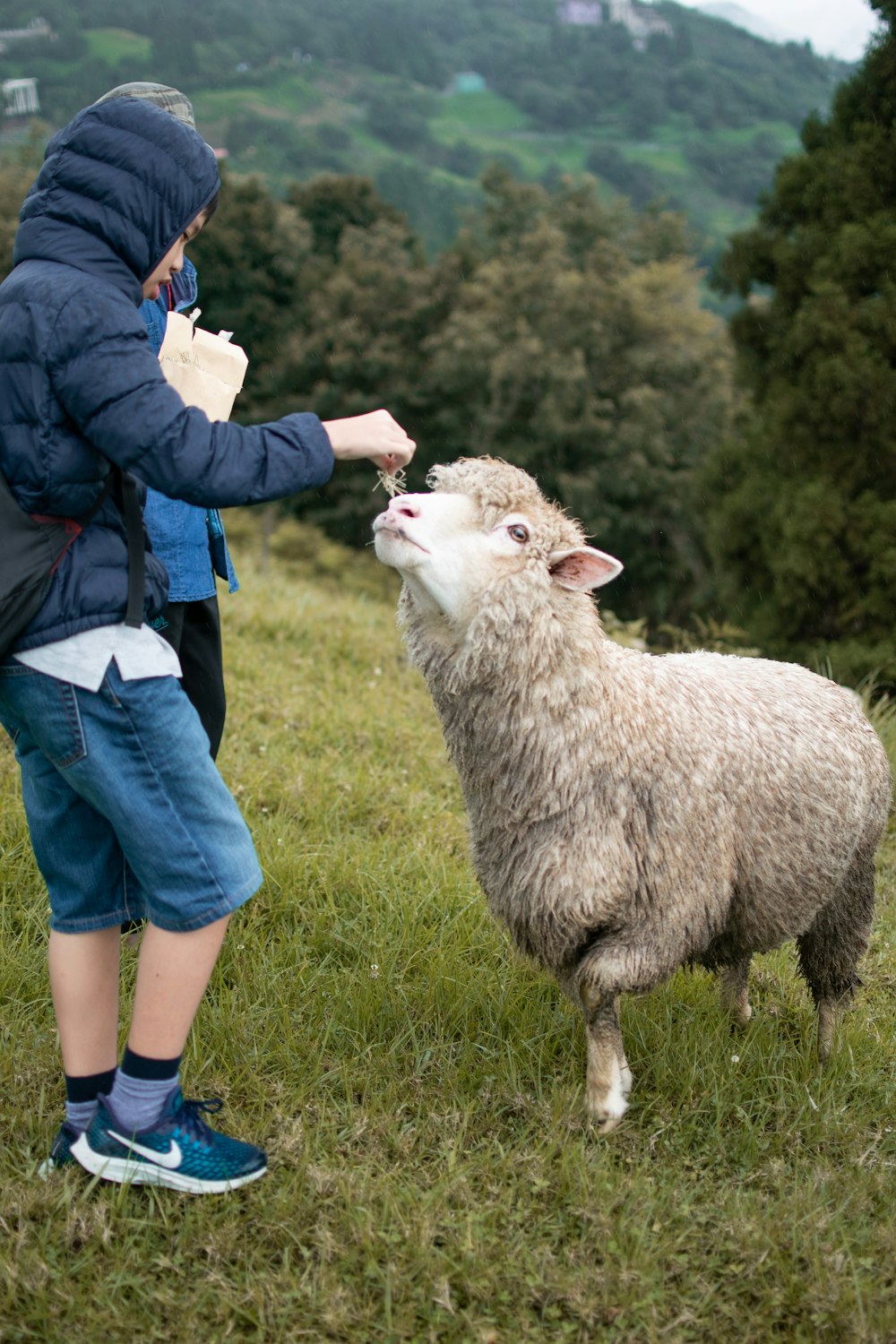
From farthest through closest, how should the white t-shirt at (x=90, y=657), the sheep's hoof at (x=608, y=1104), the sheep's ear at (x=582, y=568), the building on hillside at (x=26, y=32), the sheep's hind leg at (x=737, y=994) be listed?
the building on hillside at (x=26, y=32) → the sheep's hind leg at (x=737, y=994) → the sheep's hoof at (x=608, y=1104) → the sheep's ear at (x=582, y=568) → the white t-shirt at (x=90, y=657)

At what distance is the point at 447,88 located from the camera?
229 ft

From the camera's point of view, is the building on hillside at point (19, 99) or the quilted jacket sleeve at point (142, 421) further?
the building on hillside at point (19, 99)

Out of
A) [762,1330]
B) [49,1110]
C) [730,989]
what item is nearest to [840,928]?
[730,989]

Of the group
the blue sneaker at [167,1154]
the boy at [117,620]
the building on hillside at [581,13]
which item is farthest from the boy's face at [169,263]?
the building on hillside at [581,13]

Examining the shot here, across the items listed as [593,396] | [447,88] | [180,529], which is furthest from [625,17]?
[180,529]

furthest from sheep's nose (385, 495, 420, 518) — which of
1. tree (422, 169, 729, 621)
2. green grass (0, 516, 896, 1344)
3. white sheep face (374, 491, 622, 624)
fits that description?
tree (422, 169, 729, 621)

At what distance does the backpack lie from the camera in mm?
1779

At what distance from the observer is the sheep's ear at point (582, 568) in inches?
87.4

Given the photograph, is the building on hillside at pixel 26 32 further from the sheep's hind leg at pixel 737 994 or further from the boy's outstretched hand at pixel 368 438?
the sheep's hind leg at pixel 737 994

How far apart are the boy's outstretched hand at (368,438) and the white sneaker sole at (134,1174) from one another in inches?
55.7

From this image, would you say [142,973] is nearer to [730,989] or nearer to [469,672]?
[469,672]

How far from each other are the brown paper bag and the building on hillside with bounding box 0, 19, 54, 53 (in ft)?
186

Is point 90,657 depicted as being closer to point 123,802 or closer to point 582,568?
point 123,802

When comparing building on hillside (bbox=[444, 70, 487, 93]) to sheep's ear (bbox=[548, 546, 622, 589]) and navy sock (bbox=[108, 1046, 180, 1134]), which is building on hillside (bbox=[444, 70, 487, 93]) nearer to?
sheep's ear (bbox=[548, 546, 622, 589])
